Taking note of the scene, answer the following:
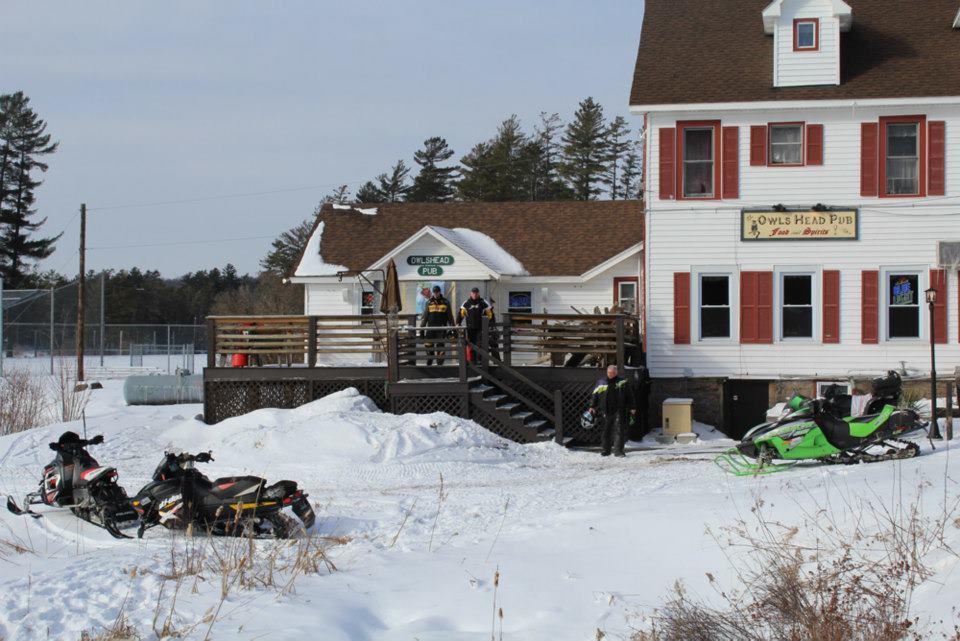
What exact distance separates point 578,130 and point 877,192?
156 ft

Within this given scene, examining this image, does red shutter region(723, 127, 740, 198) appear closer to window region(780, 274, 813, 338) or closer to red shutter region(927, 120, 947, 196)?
window region(780, 274, 813, 338)

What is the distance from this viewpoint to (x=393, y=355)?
21391mm

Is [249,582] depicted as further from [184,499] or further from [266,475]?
[266,475]

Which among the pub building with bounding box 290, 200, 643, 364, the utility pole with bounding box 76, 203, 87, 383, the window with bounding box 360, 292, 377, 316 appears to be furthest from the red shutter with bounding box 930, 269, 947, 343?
the utility pole with bounding box 76, 203, 87, 383

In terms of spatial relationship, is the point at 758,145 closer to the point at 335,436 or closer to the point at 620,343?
the point at 620,343

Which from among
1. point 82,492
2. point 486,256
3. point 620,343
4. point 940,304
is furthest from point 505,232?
point 82,492

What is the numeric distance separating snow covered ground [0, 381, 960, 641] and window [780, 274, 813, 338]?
24.8 feet

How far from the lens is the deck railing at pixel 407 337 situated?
2169 cm

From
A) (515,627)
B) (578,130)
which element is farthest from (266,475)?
(578,130)

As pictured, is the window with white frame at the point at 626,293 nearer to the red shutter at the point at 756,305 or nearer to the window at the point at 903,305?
the red shutter at the point at 756,305

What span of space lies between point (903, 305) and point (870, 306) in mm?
745

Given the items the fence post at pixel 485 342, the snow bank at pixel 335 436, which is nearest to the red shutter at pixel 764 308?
the fence post at pixel 485 342

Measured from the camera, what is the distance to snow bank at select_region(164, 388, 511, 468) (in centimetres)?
1798

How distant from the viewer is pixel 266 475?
1653 cm
